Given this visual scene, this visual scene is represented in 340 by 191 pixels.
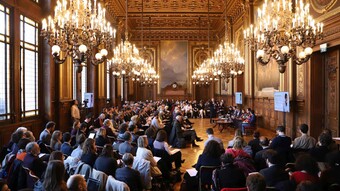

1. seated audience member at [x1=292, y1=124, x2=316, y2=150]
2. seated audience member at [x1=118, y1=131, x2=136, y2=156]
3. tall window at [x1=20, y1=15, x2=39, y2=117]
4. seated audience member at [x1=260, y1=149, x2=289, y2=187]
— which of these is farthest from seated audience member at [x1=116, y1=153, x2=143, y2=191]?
tall window at [x1=20, y1=15, x2=39, y2=117]

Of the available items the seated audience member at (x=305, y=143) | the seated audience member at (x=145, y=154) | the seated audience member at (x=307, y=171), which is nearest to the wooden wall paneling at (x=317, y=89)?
the seated audience member at (x=305, y=143)

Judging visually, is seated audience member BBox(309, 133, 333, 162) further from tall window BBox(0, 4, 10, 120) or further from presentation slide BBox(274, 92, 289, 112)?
tall window BBox(0, 4, 10, 120)

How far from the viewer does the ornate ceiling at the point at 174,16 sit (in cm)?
2208

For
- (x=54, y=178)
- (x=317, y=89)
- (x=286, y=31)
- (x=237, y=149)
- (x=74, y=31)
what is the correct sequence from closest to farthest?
(x=54, y=178), (x=237, y=149), (x=74, y=31), (x=286, y=31), (x=317, y=89)

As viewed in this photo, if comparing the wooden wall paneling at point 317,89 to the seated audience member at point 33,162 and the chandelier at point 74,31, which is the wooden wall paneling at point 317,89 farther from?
the seated audience member at point 33,162

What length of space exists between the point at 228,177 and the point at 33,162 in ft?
9.40

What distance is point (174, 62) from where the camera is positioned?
31734 mm

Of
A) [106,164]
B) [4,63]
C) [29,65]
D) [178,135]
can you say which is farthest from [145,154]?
[178,135]

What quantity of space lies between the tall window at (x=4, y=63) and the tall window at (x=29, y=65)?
78 cm

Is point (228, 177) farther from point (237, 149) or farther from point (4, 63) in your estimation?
point (4, 63)

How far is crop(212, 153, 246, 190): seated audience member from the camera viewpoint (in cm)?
429

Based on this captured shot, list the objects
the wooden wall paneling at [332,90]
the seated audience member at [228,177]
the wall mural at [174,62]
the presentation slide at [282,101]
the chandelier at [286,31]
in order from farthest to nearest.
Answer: the wall mural at [174,62], the presentation slide at [282,101], the wooden wall paneling at [332,90], the chandelier at [286,31], the seated audience member at [228,177]

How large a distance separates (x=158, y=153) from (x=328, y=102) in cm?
658

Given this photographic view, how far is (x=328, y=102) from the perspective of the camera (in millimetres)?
10562
